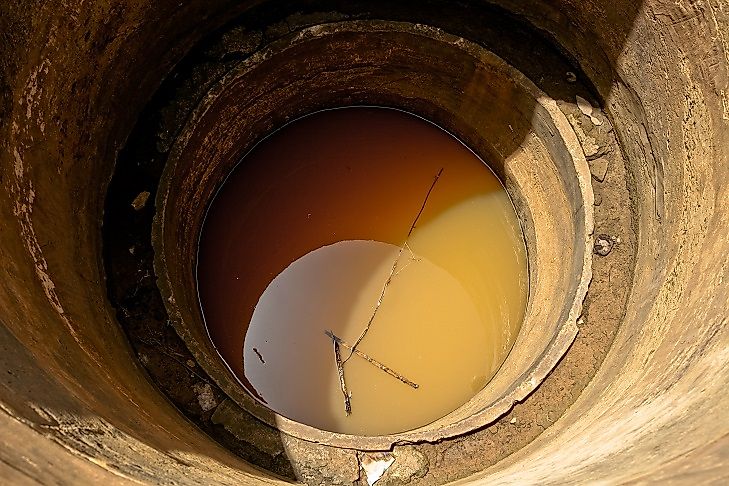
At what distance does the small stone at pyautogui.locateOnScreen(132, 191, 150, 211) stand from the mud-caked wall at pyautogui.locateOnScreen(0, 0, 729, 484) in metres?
0.20

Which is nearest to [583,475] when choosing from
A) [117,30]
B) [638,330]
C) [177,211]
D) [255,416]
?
[638,330]

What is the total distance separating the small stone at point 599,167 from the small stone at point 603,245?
14.7 inches

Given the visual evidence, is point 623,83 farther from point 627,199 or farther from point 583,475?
point 583,475

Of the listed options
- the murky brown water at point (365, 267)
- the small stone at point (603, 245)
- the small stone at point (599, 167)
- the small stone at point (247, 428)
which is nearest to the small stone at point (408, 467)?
the small stone at point (247, 428)

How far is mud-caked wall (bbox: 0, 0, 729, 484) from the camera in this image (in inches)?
82.1

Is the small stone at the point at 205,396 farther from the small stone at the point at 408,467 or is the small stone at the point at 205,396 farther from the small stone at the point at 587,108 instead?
the small stone at the point at 587,108

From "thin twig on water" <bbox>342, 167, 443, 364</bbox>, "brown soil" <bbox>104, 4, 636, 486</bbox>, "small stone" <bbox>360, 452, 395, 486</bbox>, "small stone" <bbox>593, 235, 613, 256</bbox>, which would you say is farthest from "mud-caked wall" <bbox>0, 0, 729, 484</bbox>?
"thin twig on water" <bbox>342, 167, 443, 364</bbox>

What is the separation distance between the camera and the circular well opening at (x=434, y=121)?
338 centimetres

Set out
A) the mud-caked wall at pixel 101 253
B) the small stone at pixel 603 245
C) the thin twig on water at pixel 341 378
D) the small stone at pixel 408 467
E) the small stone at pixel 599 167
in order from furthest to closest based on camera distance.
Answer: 1. the thin twig on water at pixel 341 378
2. the small stone at pixel 599 167
3. the small stone at pixel 603 245
4. the small stone at pixel 408 467
5. the mud-caked wall at pixel 101 253

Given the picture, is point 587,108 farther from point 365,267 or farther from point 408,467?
point 408,467

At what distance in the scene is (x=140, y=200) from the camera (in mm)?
3723

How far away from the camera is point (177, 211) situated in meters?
3.90

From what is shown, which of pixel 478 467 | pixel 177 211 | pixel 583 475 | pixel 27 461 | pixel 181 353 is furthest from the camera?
pixel 177 211

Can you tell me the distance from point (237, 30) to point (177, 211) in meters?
1.25
